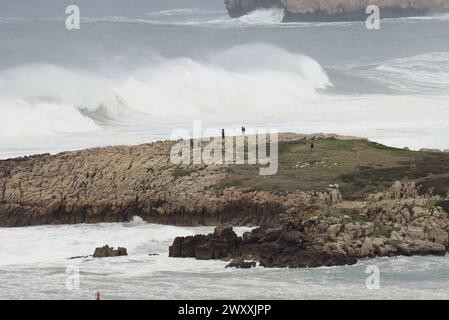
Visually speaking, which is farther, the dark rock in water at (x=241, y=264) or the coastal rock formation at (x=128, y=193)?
the coastal rock formation at (x=128, y=193)

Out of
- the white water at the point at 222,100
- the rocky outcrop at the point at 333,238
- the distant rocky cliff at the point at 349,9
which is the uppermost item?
the distant rocky cliff at the point at 349,9

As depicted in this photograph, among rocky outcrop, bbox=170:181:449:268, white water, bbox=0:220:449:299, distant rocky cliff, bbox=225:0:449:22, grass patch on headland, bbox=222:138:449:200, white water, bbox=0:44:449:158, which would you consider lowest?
white water, bbox=0:220:449:299

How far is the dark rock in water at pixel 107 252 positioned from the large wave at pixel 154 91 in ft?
72.0

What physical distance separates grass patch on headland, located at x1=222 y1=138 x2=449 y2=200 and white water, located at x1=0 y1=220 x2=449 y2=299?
3.46 meters

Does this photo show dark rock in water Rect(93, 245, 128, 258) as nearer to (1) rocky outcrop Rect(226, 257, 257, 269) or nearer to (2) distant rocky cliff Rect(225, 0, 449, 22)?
(1) rocky outcrop Rect(226, 257, 257, 269)

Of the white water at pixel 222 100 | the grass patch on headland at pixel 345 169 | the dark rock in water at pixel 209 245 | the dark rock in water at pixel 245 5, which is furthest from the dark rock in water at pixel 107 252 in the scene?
the dark rock in water at pixel 245 5

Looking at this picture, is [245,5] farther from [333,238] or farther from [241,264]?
[241,264]

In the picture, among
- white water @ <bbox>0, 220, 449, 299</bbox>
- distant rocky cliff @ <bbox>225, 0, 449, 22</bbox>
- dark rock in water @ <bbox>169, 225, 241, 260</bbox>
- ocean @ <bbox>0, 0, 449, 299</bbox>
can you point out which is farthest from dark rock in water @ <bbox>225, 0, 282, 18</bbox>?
dark rock in water @ <bbox>169, 225, 241, 260</bbox>

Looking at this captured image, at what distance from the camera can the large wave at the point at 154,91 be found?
67438mm

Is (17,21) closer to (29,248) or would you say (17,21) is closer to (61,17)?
(61,17)

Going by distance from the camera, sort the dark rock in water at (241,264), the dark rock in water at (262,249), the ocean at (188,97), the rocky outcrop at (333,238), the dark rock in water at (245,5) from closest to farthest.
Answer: the ocean at (188,97) → the dark rock in water at (241,264) → the dark rock in water at (262,249) → the rocky outcrop at (333,238) → the dark rock in water at (245,5)

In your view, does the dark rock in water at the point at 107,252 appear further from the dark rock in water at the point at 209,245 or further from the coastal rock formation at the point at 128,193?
the coastal rock formation at the point at 128,193

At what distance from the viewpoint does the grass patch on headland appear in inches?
1766

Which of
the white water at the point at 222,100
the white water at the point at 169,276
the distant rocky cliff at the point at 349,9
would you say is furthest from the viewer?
the distant rocky cliff at the point at 349,9
